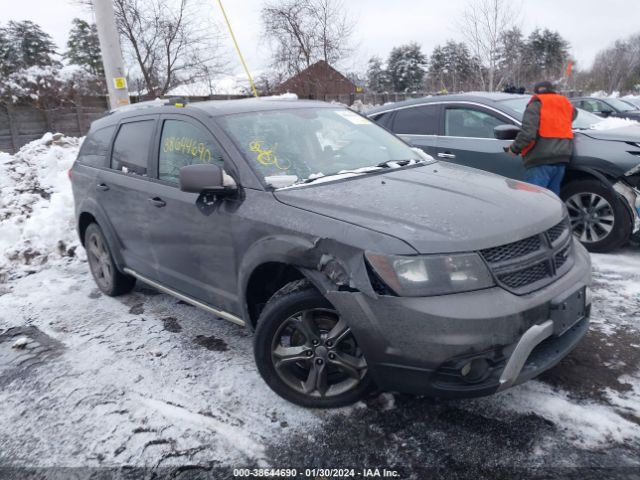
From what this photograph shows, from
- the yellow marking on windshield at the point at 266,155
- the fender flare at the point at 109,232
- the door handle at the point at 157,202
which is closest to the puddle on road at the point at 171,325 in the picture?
the fender flare at the point at 109,232

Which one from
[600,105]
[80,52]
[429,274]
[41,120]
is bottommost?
[600,105]

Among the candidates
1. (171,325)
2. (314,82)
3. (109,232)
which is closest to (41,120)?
(314,82)

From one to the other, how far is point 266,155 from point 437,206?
1173 mm

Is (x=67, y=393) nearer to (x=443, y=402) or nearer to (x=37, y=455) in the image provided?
(x=37, y=455)

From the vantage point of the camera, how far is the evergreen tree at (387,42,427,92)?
54.5 m

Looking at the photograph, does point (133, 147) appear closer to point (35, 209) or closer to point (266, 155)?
point (266, 155)

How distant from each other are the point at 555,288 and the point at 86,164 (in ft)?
13.9

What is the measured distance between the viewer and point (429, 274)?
7.58 ft

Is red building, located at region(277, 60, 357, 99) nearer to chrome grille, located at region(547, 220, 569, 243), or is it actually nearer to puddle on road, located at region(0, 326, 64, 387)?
puddle on road, located at region(0, 326, 64, 387)

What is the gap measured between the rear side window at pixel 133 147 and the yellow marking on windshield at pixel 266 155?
1.11m

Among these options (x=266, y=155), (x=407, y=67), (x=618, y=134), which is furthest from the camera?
(x=407, y=67)

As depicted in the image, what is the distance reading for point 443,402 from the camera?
9.38ft

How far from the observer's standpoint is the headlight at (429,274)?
231 centimetres

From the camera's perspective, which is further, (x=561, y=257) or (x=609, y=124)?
(x=609, y=124)
